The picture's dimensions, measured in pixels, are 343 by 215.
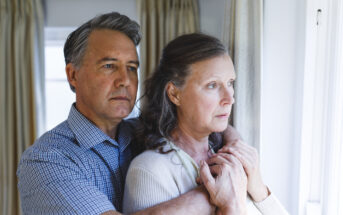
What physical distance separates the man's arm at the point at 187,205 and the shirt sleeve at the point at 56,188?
74mm

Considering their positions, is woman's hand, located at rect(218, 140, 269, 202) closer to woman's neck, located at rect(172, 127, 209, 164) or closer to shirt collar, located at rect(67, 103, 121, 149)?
woman's neck, located at rect(172, 127, 209, 164)

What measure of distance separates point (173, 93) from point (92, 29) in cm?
51

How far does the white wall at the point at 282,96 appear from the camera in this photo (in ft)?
5.06

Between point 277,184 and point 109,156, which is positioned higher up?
point 109,156

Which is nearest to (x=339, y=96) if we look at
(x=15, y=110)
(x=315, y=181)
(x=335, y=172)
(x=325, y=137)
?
(x=325, y=137)

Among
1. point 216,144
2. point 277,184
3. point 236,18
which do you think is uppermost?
point 236,18

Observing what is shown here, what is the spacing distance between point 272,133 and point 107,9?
6.25 ft

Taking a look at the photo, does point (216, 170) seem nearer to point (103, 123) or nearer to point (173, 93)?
point (173, 93)

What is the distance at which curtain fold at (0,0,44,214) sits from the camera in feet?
8.83

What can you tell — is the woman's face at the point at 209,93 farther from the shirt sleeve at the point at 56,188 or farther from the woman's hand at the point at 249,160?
the shirt sleeve at the point at 56,188

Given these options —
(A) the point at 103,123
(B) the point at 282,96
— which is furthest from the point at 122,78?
(B) the point at 282,96

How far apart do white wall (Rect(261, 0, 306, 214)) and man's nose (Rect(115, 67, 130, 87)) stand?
0.72 metres

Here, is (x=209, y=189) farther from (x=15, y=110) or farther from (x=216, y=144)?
(x=15, y=110)

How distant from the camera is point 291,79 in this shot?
1.58m
